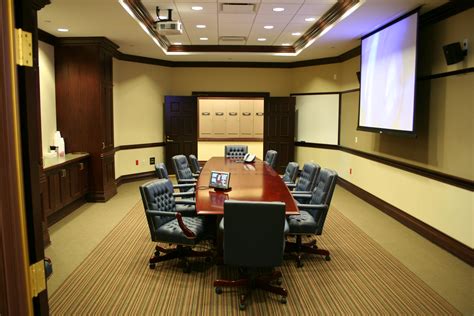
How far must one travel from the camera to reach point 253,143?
15625mm

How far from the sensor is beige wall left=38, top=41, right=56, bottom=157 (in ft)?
19.8

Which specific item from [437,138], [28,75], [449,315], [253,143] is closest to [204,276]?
[449,315]

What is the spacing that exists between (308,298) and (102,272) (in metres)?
2.04

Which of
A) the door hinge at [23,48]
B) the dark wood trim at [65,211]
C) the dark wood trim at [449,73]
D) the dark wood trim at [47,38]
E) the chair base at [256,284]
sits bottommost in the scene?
the chair base at [256,284]

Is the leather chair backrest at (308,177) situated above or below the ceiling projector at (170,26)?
below

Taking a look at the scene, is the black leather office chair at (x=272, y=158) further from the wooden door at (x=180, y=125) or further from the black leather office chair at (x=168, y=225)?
the black leather office chair at (x=168, y=225)

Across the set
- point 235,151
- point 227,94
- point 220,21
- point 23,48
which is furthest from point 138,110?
point 23,48

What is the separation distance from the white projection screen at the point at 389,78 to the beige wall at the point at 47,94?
5.24 meters

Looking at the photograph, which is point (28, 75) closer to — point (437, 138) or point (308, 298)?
point (308, 298)

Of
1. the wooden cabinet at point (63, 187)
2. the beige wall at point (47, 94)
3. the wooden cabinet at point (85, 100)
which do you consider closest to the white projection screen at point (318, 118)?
the wooden cabinet at point (85, 100)

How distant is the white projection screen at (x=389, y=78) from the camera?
16.2 feet

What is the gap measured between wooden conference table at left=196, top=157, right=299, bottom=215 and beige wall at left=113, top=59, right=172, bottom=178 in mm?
3447

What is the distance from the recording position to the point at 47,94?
626 cm

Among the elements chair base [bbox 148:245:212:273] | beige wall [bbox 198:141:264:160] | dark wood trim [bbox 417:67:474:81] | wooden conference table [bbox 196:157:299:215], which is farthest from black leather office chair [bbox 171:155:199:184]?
beige wall [bbox 198:141:264:160]
